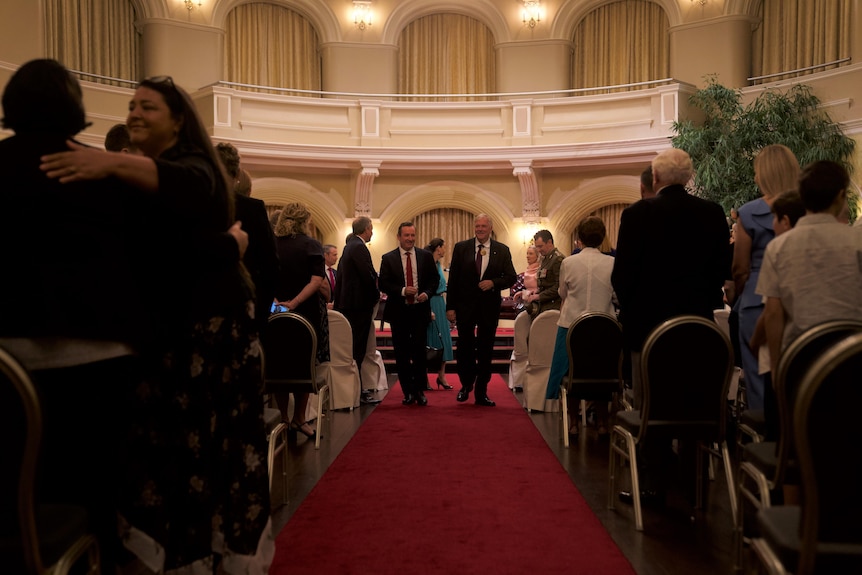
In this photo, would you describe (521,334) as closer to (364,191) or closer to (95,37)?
(364,191)

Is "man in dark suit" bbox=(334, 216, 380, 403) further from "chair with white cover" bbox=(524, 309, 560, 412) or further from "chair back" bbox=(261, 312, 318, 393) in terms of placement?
"chair back" bbox=(261, 312, 318, 393)

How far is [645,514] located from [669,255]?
1.12 metres

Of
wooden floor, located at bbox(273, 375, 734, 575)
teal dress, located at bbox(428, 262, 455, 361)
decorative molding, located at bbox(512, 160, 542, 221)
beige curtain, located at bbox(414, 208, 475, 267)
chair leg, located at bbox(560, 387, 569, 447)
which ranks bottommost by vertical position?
wooden floor, located at bbox(273, 375, 734, 575)

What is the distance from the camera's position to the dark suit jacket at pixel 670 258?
3674mm

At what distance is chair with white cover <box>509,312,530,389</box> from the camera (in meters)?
7.39

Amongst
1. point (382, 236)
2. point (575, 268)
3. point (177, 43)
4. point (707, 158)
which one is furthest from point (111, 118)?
point (575, 268)

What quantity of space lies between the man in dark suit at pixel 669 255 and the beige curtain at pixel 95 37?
11241mm

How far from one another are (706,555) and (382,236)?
37.7 feet

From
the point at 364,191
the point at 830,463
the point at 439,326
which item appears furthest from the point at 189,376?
the point at 364,191

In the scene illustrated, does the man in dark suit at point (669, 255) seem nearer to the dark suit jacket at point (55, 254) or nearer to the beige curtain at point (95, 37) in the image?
the dark suit jacket at point (55, 254)

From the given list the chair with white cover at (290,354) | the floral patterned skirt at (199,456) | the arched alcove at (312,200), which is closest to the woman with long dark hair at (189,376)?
the floral patterned skirt at (199,456)

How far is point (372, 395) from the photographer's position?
7.66 metres

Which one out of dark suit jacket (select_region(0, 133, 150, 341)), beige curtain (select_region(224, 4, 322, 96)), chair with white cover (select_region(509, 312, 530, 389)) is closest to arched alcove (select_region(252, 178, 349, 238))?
beige curtain (select_region(224, 4, 322, 96))

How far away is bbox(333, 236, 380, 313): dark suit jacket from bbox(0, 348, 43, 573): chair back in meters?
5.25
